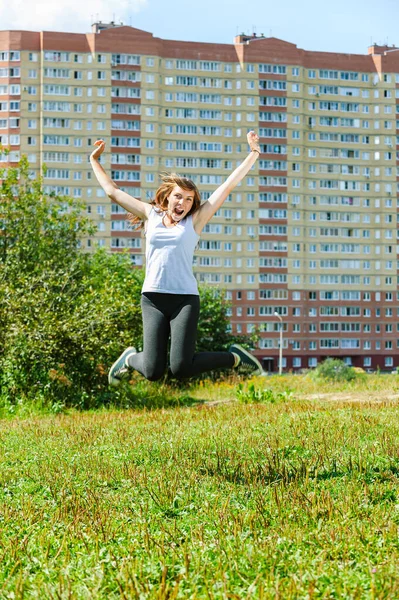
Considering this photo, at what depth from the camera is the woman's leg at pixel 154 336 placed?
8.82 m

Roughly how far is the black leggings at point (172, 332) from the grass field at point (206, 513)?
848 mm

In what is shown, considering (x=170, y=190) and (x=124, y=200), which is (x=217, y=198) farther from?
(x=124, y=200)

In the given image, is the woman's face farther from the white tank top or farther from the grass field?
the grass field

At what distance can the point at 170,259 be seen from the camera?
8531 millimetres

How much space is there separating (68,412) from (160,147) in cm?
9280

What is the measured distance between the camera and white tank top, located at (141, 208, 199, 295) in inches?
337

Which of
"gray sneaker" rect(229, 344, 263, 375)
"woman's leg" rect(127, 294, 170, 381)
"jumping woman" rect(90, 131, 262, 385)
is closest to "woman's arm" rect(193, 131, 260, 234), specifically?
"jumping woman" rect(90, 131, 262, 385)

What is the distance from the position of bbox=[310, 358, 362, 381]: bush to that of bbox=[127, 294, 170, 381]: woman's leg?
63.6ft

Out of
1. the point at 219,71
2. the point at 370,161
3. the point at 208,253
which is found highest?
the point at 219,71

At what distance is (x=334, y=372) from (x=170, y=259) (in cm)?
2125

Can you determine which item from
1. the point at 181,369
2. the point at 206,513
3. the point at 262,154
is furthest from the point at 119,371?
the point at 262,154

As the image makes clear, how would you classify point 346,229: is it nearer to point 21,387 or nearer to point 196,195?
point 21,387

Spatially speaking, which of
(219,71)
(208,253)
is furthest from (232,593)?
(219,71)

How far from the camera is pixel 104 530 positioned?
5.82 m
